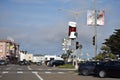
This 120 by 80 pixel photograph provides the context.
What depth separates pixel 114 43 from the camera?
106m

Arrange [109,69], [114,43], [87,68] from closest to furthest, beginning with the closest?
[109,69] < [87,68] < [114,43]

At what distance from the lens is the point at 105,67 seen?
36281 millimetres

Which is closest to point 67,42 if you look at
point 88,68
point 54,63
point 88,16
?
point 54,63

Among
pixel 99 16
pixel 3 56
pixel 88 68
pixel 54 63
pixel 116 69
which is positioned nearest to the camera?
pixel 116 69

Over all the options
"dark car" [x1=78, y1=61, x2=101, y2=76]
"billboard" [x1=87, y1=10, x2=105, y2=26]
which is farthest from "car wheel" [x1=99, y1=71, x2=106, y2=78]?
"billboard" [x1=87, y1=10, x2=105, y2=26]

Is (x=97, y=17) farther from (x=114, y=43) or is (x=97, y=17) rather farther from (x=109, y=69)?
(x=114, y=43)

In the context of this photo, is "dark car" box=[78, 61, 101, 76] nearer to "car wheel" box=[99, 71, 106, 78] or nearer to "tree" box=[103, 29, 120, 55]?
"car wheel" box=[99, 71, 106, 78]

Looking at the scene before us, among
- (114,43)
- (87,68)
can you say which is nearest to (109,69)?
(87,68)

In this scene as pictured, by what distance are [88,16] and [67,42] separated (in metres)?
42.9

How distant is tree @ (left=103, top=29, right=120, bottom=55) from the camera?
10378cm

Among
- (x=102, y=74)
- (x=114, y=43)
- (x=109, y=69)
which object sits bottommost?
(x=102, y=74)

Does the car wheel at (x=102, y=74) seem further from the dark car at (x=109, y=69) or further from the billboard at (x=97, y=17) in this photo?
the billboard at (x=97, y=17)

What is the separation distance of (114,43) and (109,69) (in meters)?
71.1

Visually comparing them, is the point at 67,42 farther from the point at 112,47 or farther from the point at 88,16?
the point at 88,16
